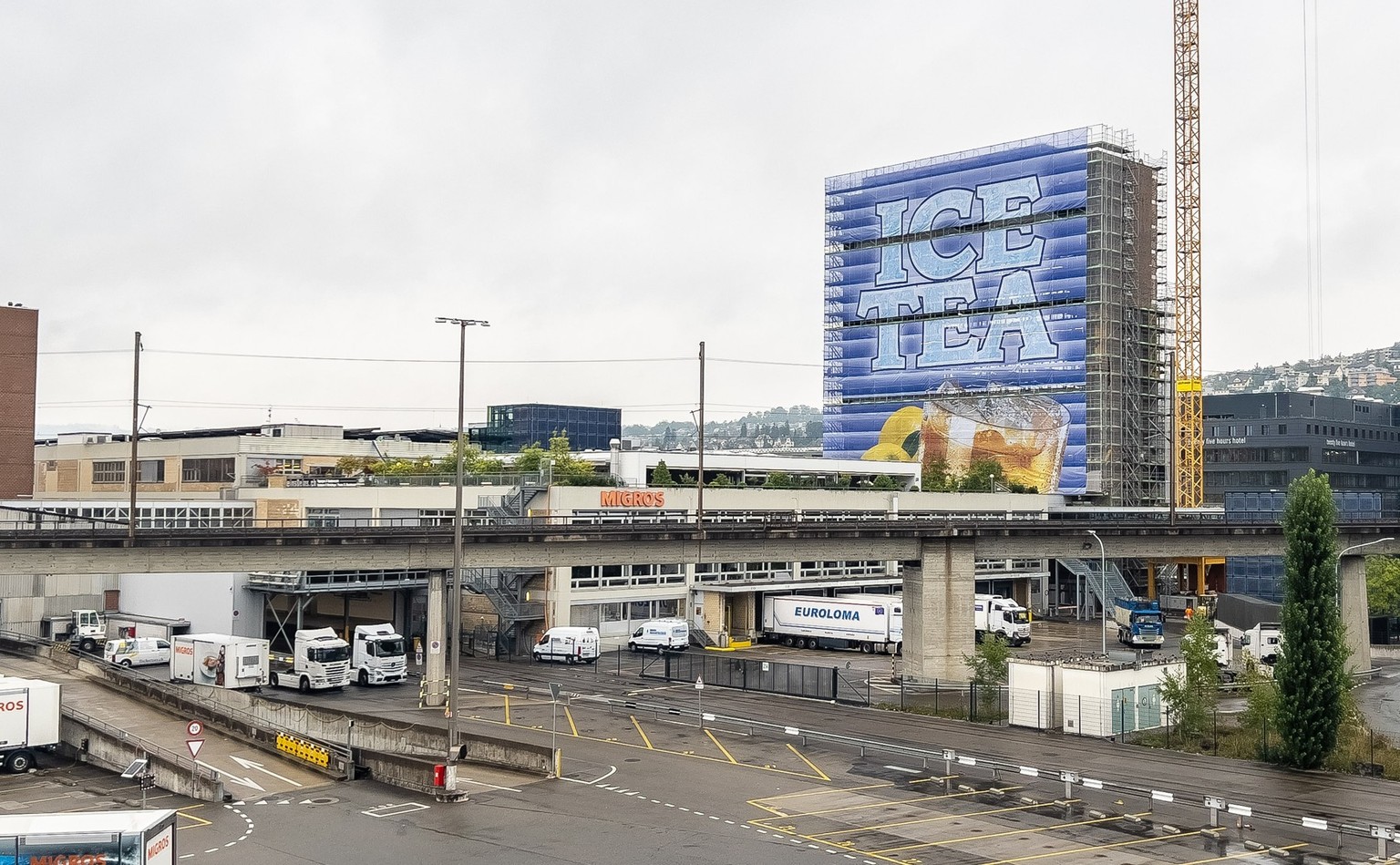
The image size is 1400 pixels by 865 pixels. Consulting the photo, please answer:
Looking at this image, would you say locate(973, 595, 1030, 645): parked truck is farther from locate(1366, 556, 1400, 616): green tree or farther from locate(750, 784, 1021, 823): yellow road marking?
locate(750, 784, 1021, 823): yellow road marking

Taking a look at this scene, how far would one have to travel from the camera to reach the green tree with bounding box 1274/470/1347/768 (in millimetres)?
45531

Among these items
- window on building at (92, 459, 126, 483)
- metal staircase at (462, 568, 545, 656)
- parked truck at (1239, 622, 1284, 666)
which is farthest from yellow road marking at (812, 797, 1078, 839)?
window on building at (92, 459, 126, 483)

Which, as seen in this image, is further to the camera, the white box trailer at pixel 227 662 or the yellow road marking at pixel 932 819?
the white box trailer at pixel 227 662

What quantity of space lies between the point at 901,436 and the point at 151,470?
344 ft

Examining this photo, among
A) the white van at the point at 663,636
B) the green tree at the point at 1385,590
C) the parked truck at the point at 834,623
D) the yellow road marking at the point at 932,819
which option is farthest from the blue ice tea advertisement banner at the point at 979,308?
the yellow road marking at the point at 932,819

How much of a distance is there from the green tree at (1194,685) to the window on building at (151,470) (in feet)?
362

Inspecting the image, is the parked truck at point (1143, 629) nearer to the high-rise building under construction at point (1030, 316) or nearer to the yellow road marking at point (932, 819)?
the yellow road marking at point (932, 819)

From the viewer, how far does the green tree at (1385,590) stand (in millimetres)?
94562

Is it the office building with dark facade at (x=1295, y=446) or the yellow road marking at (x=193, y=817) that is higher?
the office building with dark facade at (x=1295, y=446)

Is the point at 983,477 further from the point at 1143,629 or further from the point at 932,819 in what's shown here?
the point at 932,819

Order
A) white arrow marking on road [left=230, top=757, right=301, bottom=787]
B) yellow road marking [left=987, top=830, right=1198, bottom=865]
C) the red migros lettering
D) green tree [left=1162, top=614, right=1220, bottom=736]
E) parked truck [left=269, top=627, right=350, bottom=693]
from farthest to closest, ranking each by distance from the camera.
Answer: the red migros lettering
parked truck [left=269, top=627, right=350, bottom=693]
green tree [left=1162, top=614, right=1220, bottom=736]
white arrow marking on road [left=230, top=757, right=301, bottom=787]
yellow road marking [left=987, top=830, right=1198, bottom=865]

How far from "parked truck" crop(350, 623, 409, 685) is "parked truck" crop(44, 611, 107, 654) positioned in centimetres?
2605

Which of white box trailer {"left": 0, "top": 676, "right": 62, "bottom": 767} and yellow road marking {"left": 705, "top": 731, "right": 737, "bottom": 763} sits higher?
white box trailer {"left": 0, "top": 676, "right": 62, "bottom": 767}

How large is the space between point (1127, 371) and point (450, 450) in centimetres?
9031
